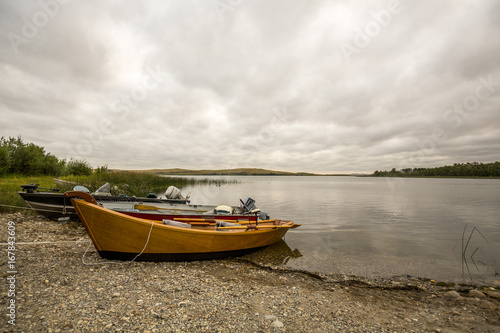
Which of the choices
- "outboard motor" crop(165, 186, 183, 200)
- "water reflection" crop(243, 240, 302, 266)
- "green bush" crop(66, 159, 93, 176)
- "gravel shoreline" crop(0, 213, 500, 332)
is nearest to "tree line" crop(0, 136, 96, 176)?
"green bush" crop(66, 159, 93, 176)

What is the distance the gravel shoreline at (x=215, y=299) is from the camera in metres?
3.50

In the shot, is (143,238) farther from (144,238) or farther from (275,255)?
(275,255)

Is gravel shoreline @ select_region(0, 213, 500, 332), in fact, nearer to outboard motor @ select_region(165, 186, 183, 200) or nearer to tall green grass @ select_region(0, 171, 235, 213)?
tall green grass @ select_region(0, 171, 235, 213)

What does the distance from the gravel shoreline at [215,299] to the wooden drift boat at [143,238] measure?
269mm

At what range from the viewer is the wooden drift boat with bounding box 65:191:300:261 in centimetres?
538

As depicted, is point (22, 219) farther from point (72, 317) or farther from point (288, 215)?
point (288, 215)

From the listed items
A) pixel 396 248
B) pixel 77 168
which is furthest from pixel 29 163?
pixel 396 248

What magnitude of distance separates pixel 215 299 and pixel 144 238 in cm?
252

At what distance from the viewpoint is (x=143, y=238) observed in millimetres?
5652

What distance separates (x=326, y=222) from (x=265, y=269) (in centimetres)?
878

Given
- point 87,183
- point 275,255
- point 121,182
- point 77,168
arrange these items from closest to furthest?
point 275,255 → point 87,183 → point 121,182 → point 77,168

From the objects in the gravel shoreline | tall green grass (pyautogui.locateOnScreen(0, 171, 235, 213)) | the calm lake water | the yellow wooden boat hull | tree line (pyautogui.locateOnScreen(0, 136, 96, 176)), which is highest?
tree line (pyautogui.locateOnScreen(0, 136, 96, 176))

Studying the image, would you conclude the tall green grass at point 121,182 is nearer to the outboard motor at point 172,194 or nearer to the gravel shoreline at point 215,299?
the outboard motor at point 172,194

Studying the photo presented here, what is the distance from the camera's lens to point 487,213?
1714 centimetres
